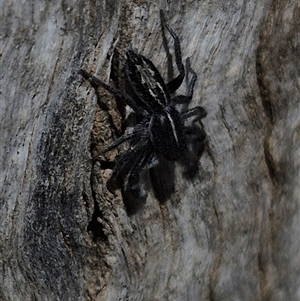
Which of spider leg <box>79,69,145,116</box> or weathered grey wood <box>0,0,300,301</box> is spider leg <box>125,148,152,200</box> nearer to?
weathered grey wood <box>0,0,300,301</box>

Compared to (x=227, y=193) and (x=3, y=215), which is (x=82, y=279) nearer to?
(x=3, y=215)

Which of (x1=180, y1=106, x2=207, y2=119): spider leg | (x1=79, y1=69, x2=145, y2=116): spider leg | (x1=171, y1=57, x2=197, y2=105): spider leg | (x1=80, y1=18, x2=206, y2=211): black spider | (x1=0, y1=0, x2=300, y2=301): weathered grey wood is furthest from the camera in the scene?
(x1=180, y1=106, x2=207, y2=119): spider leg

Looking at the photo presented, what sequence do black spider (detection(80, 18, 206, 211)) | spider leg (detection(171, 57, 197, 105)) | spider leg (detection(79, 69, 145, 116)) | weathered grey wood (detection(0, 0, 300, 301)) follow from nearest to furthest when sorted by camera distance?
1. weathered grey wood (detection(0, 0, 300, 301))
2. spider leg (detection(79, 69, 145, 116))
3. black spider (detection(80, 18, 206, 211))
4. spider leg (detection(171, 57, 197, 105))

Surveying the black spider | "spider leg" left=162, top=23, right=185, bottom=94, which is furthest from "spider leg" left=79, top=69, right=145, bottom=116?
"spider leg" left=162, top=23, right=185, bottom=94

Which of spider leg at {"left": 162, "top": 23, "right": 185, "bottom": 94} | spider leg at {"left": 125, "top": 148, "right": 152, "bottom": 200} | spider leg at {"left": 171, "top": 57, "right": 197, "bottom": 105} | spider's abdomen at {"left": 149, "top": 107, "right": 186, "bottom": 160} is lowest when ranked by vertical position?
spider leg at {"left": 125, "top": 148, "right": 152, "bottom": 200}

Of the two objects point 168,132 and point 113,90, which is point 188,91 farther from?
point 113,90

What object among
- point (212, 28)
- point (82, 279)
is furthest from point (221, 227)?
point (212, 28)

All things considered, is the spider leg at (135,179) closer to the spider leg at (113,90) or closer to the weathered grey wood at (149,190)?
the weathered grey wood at (149,190)

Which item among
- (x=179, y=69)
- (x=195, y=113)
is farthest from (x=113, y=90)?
(x=195, y=113)
